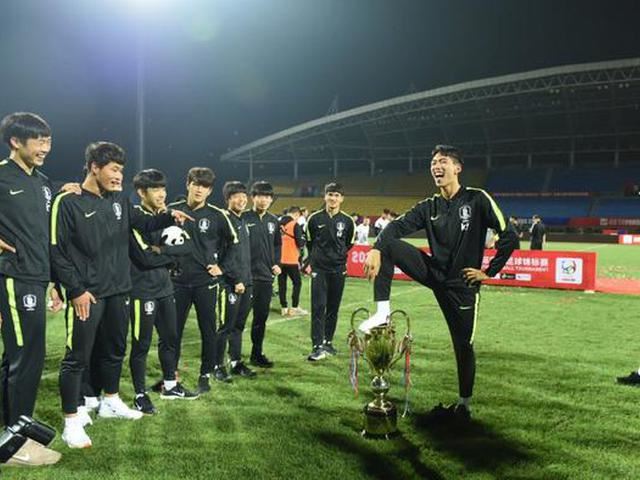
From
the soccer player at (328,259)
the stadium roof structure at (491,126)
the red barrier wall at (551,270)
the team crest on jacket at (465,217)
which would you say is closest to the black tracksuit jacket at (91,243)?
the team crest on jacket at (465,217)

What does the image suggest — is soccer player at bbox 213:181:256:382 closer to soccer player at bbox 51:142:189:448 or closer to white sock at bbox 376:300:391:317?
soccer player at bbox 51:142:189:448

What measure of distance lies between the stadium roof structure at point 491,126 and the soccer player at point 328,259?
30720 mm

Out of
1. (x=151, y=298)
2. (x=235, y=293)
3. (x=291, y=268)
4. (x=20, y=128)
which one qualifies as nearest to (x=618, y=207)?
(x=291, y=268)

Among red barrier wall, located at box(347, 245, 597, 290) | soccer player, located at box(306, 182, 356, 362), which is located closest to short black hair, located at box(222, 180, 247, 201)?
soccer player, located at box(306, 182, 356, 362)

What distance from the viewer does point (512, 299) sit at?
12.4m

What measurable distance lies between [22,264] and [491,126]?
47.4 m

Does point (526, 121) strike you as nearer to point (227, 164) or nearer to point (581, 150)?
point (581, 150)

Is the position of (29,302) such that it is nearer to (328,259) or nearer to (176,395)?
(176,395)

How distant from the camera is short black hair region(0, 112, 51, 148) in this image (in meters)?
3.80

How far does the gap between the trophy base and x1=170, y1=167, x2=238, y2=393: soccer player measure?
194 centimetres

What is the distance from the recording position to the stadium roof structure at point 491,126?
121 feet

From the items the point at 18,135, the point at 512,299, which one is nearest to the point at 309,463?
the point at 18,135

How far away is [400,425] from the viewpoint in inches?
181

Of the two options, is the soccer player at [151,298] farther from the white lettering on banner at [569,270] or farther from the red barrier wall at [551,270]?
the white lettering on banner at [569,270]
